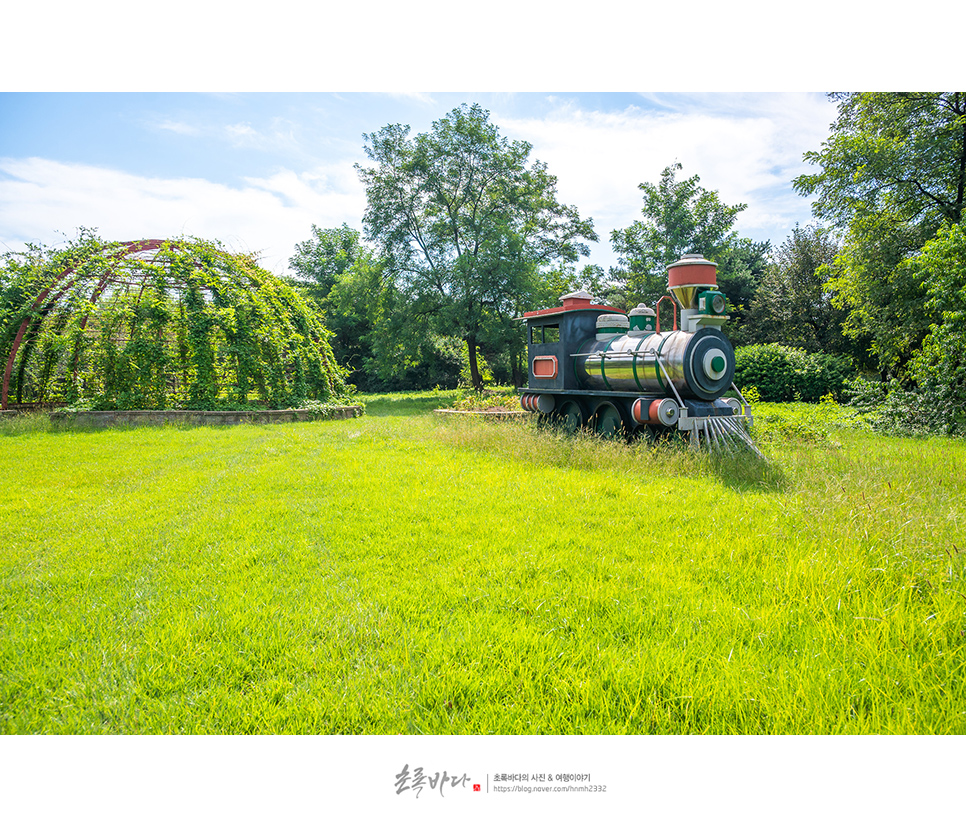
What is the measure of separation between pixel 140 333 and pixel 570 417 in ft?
31.8

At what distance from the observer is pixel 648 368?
22.9ft

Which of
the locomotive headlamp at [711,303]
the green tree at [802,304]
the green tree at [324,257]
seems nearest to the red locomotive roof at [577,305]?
the locomotive headlamp at [711,303]

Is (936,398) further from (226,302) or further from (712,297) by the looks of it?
(226,302)

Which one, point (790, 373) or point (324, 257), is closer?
point (790, 373)

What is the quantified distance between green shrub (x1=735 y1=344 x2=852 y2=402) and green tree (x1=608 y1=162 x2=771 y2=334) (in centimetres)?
627

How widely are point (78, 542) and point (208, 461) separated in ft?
10.1

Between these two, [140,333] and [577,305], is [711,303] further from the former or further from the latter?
[140,333]

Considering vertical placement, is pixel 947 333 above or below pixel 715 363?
above

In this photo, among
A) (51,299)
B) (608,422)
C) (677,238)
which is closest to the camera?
(608,422)

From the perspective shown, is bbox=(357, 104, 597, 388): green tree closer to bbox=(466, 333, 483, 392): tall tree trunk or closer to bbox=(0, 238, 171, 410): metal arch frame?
bbox=(466, 333, 483, 392): tall tree trunk

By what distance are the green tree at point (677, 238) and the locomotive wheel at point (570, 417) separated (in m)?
14.7

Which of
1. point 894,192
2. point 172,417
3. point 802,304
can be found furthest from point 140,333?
point 802,304

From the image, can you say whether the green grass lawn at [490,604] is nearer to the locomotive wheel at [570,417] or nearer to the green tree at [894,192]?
the locomotive wheel at [570,417]

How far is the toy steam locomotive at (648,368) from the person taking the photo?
650 centimetres
